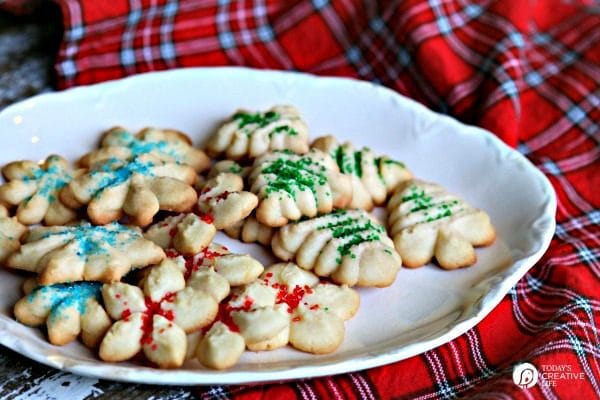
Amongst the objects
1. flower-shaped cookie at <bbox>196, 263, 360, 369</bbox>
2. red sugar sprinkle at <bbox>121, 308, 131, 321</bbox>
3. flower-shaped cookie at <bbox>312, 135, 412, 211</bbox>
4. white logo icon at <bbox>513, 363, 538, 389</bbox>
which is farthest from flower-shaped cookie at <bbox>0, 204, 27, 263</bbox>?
white logo icon at <bbox>513, 363, 538, 389</bbox>

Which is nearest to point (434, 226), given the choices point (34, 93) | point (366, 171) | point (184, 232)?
point (366, 171)

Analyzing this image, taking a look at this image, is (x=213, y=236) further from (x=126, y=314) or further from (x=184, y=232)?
(x=126, y=314)

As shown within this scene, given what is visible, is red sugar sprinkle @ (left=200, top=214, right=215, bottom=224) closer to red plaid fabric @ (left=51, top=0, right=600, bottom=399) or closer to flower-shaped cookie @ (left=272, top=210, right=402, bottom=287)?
flower-shaped cookie @ (left=272, top=210, right=402, bottom=287)

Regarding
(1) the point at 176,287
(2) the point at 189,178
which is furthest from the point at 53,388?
(2) the point at 189,178

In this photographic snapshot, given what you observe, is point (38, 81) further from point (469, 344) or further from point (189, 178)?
point (469, 344)

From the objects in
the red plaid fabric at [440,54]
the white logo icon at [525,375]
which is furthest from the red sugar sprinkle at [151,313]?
the red plaid fabric at [440,54]

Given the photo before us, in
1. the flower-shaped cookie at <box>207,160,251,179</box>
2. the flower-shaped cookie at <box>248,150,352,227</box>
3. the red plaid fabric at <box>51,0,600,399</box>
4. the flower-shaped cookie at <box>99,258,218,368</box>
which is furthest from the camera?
the red plaid fabric at <box>51,0,600,399</box>

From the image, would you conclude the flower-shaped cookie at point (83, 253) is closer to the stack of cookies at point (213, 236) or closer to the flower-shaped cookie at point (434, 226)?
the stack of cookies at point (213, 236)
